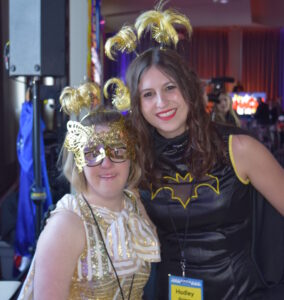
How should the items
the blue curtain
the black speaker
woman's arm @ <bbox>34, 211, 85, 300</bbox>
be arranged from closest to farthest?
woman's arm @ <bbox>34, 211, 85, 300</bbox>
the black speaker
the blue curtain

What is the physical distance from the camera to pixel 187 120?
5.50 ft

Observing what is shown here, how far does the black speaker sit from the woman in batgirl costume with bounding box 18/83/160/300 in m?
1.00

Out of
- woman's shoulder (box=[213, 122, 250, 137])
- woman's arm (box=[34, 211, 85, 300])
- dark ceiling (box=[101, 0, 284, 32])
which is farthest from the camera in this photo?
dark ceiling (box=[101, 0, 284, 32])

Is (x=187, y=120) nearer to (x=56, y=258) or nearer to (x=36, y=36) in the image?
(x=56, y=258)

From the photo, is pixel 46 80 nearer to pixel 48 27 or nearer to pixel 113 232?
pixel 48 27

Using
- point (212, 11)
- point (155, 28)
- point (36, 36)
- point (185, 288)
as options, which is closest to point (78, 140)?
point (155, 28)

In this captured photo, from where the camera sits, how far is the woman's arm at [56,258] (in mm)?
1274

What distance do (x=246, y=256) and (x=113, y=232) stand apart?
21.0 inches

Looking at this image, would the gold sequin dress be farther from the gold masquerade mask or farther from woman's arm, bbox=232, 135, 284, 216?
woman's arm, bbox=232, 135, 284, 216

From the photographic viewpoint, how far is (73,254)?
4.36 feet

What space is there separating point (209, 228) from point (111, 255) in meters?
0.38

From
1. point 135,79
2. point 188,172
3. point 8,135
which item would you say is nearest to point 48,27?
point 135,79

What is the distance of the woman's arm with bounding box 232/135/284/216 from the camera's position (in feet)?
5.13

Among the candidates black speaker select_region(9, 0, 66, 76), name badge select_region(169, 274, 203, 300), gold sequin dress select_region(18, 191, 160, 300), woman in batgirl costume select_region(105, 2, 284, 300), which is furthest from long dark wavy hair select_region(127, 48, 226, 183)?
black speaker select_region(9, 0, 66, 76)
